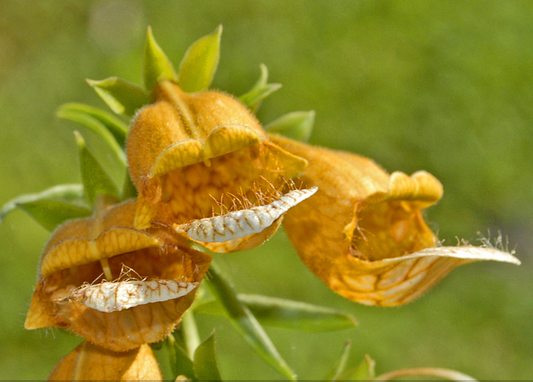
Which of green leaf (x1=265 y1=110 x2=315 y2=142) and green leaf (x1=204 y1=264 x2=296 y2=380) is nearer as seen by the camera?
green leaf (x1=204 y1=264 x2=296 y2=380)

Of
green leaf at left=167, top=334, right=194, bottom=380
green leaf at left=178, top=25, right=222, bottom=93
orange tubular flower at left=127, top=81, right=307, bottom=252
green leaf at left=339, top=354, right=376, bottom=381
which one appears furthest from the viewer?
green leaf at left=339, top=354, right=376, bottom=381

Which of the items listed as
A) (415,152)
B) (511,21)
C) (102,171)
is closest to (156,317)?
(102,171)

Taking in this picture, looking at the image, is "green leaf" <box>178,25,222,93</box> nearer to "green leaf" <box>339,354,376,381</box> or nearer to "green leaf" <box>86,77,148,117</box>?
"green leaf" <box>86,77,148,117</box>

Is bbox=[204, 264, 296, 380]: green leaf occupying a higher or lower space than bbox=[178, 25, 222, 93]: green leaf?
lower

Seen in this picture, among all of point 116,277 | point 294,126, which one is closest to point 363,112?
point 294,126

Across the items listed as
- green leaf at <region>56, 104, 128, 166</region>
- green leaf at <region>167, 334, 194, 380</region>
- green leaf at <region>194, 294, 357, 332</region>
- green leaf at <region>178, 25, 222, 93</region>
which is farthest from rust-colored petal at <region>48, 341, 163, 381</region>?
green leaf at <region>178, 25, 222, 93</region>

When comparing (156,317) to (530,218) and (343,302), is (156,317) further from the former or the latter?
(530,218)
